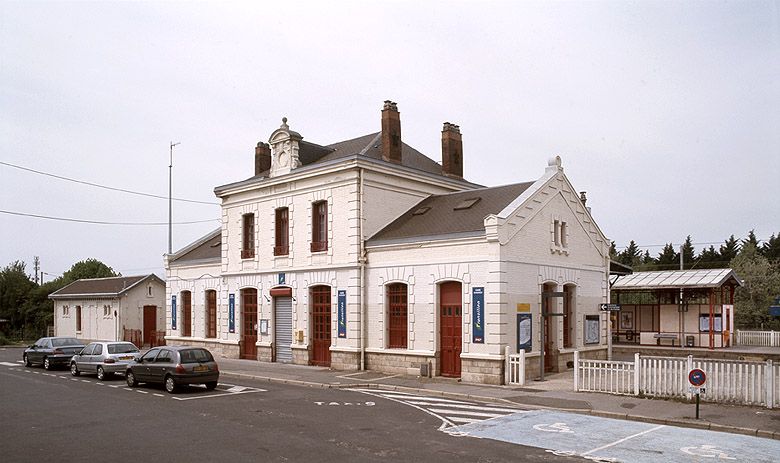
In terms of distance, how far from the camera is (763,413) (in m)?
16.2

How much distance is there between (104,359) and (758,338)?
34485 millimetres

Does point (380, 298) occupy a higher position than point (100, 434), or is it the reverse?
point (380, 298)

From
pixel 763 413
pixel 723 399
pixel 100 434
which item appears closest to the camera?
pixel 100 434

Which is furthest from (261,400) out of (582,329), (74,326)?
Result: (74,326)

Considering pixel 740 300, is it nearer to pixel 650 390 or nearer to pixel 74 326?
pixel 650 390

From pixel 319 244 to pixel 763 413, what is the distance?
18196 millimetres

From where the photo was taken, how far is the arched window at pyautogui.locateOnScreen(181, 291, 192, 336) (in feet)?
125

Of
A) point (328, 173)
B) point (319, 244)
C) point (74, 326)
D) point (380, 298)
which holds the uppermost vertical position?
point (328, 173)

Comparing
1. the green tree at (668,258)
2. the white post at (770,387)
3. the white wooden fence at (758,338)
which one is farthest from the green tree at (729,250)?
the white post at (770,387)

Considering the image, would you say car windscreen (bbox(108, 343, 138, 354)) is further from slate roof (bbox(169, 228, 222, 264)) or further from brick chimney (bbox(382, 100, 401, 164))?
brick chimney (bbox(382, 100, 401, 164))

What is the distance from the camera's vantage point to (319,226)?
98.1 feet

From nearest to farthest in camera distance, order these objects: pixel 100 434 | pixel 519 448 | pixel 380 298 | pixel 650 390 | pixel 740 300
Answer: pixel 519 448, pixel 100 434, pixel 650 390, pixel 380 298, pixel 740 300

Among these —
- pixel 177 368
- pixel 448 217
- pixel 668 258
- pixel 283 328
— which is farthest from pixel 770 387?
pixel 668 258

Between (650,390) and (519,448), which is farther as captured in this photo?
(650,390)
